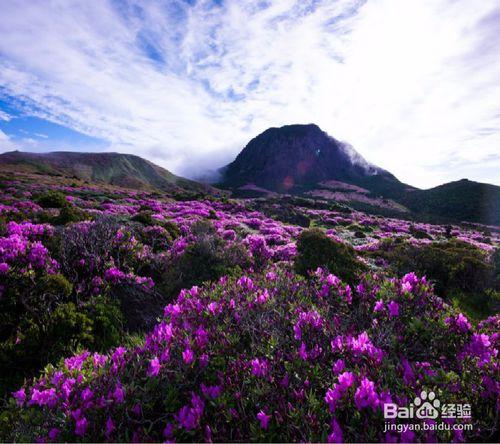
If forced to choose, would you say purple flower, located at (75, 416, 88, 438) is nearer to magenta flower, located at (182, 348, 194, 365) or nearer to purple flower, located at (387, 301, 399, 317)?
magenta flower, located at (182, 348, 194, 365)

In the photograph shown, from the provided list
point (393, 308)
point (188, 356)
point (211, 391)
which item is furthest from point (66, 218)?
point (393, 308)

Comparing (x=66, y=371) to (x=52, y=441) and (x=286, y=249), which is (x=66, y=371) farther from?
(x=286, y=249)

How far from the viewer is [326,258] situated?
749cm

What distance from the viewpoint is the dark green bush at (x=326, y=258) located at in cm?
700

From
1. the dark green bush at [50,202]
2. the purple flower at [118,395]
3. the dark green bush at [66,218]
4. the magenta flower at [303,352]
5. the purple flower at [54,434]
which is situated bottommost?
the purple flower at [54,434]

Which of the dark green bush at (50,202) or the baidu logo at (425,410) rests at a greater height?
the dark green bush at (50,202)

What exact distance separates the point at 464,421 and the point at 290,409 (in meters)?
1.37

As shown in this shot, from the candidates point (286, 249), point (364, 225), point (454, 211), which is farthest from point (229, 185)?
point (286, 249)

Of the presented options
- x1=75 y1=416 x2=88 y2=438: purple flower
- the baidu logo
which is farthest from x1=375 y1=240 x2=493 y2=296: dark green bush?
x1=75 y1=416 x2=88 y2=438: purple flower

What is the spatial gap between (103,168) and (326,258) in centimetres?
15674

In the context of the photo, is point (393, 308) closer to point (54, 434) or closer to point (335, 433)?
point (335, 433)

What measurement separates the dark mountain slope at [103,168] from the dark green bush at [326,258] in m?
112

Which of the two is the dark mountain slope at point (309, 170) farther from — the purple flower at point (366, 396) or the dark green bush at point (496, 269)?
the purple flower at point (366, 396)

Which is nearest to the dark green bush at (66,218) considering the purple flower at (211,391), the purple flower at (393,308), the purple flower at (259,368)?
the purple flower at (211,391)
